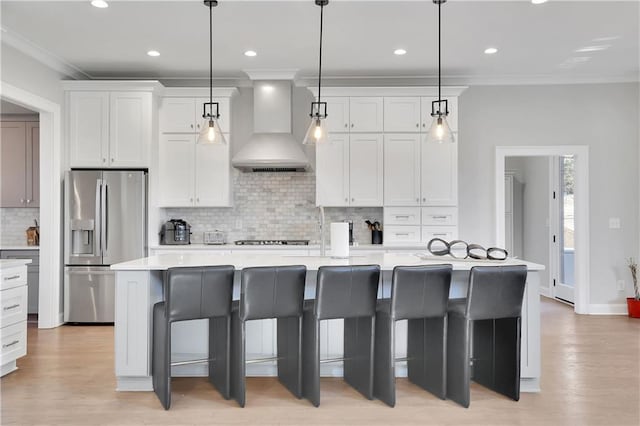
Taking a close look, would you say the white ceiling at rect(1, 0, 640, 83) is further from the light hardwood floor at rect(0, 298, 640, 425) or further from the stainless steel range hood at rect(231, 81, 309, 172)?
the light hardwood floor at rect(0, 298, 640, 425)

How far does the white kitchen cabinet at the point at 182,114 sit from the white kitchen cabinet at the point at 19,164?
1.64 metres

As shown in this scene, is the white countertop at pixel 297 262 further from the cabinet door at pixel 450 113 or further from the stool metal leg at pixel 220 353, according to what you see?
the cabinet door at pixel 450 113

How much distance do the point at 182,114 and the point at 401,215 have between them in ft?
9.14

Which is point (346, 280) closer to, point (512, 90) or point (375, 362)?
point (375, 362)

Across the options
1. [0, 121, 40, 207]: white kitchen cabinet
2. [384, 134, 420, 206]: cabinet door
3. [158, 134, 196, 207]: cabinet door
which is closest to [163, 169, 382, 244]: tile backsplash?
[158, 134, 196, 207]: cabinet door

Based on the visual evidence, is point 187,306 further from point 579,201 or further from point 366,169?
point 579,201

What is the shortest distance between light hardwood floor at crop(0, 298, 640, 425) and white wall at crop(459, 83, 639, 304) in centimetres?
206

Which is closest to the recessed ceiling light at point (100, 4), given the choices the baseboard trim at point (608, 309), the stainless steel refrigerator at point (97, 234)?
the stainless steel refrigerator at point (97, 234)

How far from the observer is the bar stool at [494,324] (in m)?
2.90

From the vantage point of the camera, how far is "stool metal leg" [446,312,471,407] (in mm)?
2918

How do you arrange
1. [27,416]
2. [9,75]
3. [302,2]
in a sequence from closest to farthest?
[27,416], [302,2], [9,75]

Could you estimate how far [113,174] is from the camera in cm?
522

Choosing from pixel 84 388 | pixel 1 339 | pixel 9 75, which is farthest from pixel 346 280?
pixel 9 75

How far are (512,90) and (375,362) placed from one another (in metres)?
4.15
